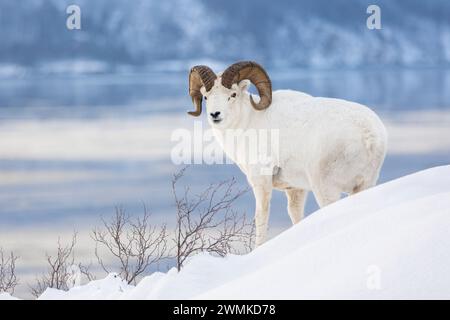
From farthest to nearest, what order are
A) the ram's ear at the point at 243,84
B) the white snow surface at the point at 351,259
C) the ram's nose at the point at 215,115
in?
1. the ram's ear at the point at 243,84
2. the ram's nose at the point at 215,115
3. the white snow surface at the point at 351,259

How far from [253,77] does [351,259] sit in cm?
671

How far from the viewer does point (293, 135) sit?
41.4 feet

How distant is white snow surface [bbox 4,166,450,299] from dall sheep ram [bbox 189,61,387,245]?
3.32 metres

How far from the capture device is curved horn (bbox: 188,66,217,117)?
1288cm

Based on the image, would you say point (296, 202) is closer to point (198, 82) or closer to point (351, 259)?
point (198, 82)

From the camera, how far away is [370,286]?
644 cm

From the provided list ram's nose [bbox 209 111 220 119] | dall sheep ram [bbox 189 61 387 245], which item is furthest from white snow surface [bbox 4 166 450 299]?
ram's nose [bbox 209 111 220 119]

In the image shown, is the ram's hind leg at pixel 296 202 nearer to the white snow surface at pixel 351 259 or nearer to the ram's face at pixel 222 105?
the ram's face at pixel 222 105

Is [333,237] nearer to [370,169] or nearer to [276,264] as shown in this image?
[276,264]

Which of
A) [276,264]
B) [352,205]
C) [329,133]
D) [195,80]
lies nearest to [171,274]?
[276,264]

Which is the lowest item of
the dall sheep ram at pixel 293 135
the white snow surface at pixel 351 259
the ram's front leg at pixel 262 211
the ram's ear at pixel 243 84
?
the white snow surface at pixel 351 259

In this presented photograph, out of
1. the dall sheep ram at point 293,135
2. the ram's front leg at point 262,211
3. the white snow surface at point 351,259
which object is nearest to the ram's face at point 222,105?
the dall sheep ram at point 293,135

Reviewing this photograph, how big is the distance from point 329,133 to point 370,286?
19.3ft

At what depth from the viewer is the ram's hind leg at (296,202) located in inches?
525
